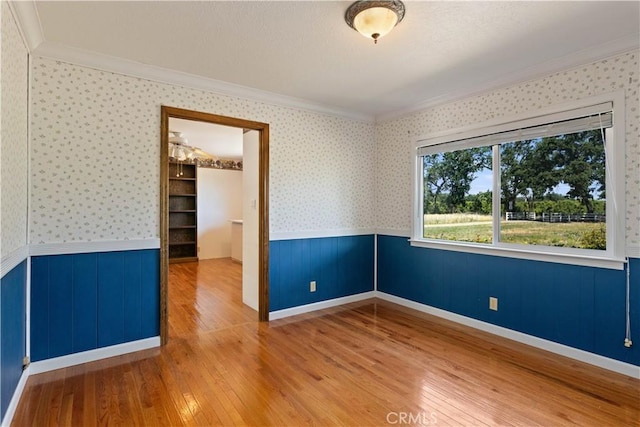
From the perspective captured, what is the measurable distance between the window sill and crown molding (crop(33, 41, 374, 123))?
2008mm

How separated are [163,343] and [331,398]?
1.69m

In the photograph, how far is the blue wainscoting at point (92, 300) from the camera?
2467 millimetres

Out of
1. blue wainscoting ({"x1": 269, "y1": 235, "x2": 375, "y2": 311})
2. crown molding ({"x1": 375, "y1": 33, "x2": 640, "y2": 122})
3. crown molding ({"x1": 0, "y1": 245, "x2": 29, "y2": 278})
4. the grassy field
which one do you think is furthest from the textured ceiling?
blue wainscoting ({"x1": 269, "y1": 235, "x2": 375, "y2": 311})

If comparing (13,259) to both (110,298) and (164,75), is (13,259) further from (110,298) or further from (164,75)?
(164,75)

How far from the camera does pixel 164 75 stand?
9.59ft

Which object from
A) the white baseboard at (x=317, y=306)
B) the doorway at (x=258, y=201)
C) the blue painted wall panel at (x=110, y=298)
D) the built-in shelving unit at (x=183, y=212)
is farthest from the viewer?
the built-in shelving unit at (x=183, y=212)

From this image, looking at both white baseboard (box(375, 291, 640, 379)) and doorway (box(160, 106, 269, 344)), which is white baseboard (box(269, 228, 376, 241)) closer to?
doorway (box(160, 106, 269, 344))

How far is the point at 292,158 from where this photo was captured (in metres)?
3.78

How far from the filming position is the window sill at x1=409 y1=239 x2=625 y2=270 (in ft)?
8.22

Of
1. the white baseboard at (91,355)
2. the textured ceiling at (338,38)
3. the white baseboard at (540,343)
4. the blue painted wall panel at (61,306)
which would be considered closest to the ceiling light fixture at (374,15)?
the textured ceiling at (338,38)

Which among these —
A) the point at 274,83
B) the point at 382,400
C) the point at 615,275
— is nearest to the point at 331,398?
the point at 382,400

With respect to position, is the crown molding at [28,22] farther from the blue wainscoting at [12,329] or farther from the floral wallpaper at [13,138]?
the blue wainscoting at [12,329]

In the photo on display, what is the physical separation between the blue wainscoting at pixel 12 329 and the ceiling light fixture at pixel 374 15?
2.48m

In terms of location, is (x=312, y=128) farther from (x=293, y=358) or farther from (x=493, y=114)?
(x=293, y=358)
